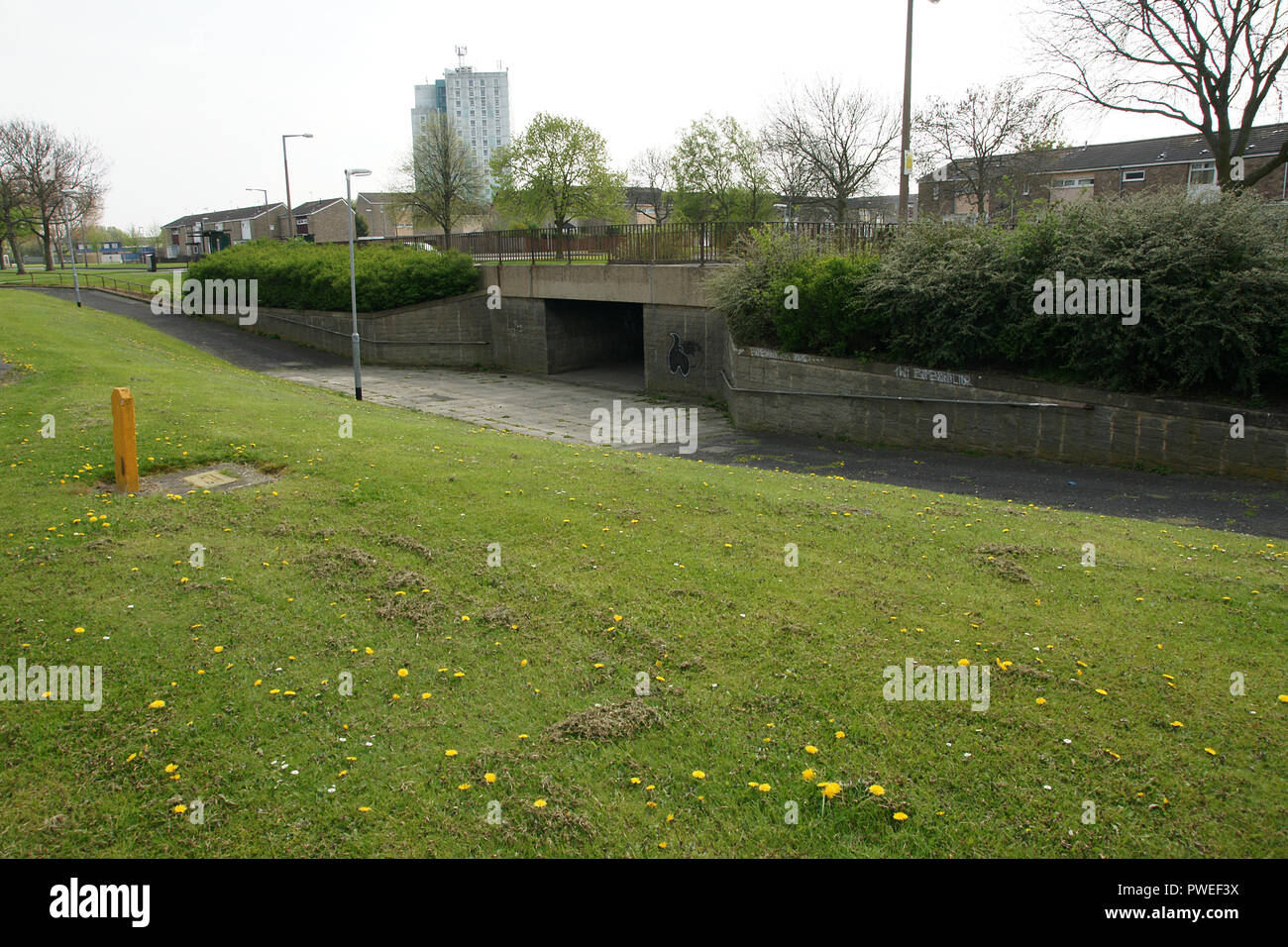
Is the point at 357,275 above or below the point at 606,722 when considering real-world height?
above

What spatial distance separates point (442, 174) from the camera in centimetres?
5356

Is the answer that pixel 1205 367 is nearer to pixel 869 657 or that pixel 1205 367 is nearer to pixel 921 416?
pixel 921 416

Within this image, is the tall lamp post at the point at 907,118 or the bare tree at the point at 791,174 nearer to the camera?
the tall lamp post at the point at 907,118

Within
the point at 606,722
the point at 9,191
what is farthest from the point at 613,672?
the point at 9,191

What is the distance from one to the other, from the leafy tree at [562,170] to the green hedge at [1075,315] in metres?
22.9

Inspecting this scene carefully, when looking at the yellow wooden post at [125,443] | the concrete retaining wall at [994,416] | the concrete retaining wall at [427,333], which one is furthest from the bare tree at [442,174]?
the yellow wooden post at [125,443]

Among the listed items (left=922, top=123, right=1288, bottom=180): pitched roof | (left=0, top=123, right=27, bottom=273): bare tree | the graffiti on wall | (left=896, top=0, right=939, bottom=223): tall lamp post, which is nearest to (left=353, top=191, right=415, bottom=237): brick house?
(left=0, top=123, right=27, bottom=273): bare tree

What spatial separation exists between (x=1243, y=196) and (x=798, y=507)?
10.7m

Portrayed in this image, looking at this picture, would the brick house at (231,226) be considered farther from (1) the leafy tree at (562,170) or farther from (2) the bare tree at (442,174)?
(1) the leafy tree at (562,170)

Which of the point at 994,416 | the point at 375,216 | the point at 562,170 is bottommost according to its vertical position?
the point at 994,416

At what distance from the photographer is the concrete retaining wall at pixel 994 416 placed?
45.5 feet

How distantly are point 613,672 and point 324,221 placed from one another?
93812 millimetres

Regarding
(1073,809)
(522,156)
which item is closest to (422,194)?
(522,156)

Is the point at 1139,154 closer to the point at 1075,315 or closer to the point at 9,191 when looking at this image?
the point at 1075,315
